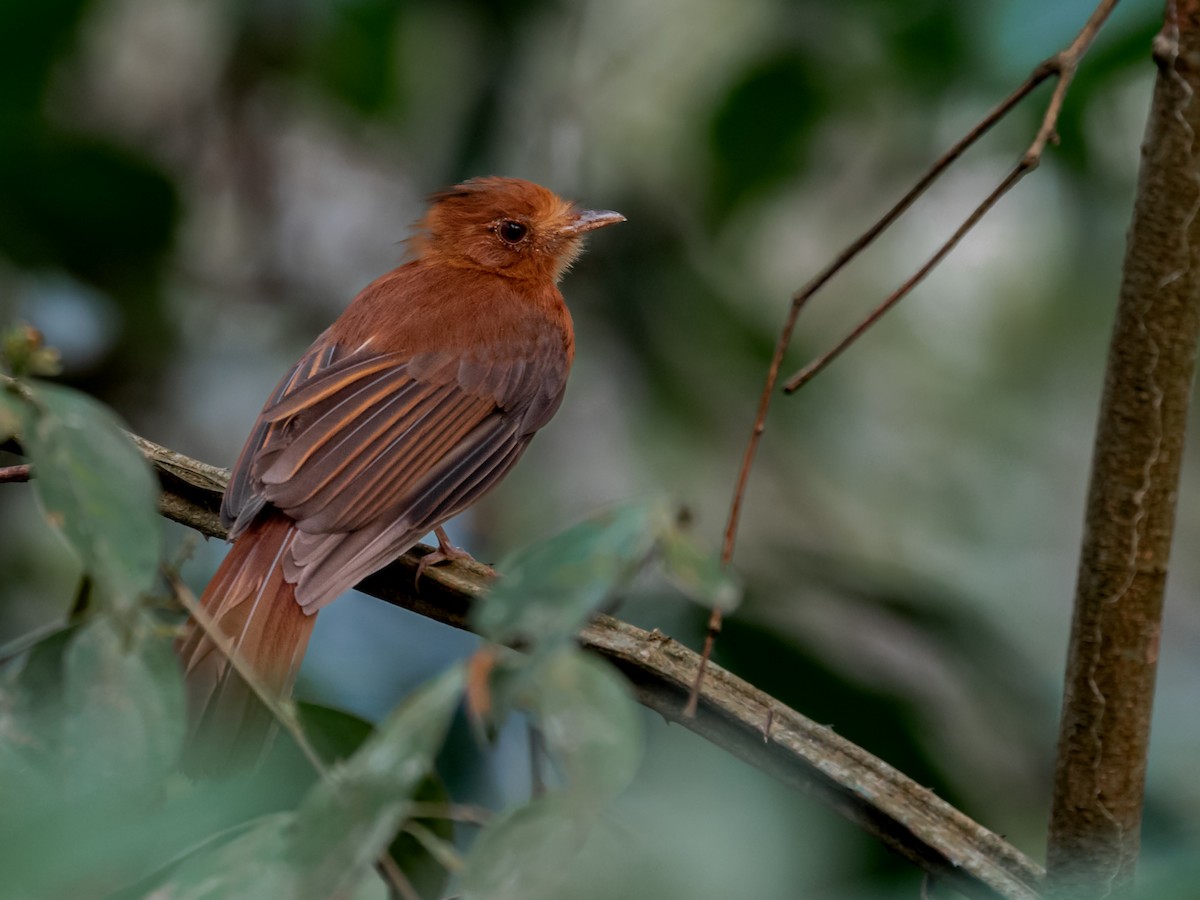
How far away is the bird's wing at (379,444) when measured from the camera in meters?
2.71

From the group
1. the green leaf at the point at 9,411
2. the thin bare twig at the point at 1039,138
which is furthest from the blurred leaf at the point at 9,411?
the thin bare twig at the point at 1039,138

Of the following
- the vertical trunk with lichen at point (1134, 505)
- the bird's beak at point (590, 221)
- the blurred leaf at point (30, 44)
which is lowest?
the vertical trunk with lichen at point (1134, 505)

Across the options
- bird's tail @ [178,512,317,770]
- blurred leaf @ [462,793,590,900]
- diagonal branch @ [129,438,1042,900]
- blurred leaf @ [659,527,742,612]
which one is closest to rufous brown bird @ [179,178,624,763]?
bird's tail @ [178,512,317,770]

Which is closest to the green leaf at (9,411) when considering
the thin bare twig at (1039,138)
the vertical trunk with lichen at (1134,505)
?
the thin bare twig at (1039,138)

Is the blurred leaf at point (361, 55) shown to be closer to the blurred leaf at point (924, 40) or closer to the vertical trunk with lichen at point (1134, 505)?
the blurred leaf at point (924, 40)

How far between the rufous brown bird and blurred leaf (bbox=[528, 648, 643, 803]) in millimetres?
864

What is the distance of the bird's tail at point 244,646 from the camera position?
1839mm

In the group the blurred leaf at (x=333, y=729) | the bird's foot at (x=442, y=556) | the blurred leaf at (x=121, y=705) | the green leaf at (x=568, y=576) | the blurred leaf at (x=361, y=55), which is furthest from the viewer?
the blurred leaf at (x=361, y=55)

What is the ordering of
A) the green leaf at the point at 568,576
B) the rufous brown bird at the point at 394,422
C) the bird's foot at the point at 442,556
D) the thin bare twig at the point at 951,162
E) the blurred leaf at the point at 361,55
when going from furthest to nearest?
1. the blurred leaf at the point at 361,55
2. the bird's foot at the point at 442,556
3. the rufous brown bird at the point at 394,422
4. the thin bare twig at the point at 951,162
5. the green leaf at the point at 568,576

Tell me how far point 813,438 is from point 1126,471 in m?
2.82

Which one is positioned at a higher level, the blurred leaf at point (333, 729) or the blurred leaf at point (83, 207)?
the blurred leaf at point (83, 207)

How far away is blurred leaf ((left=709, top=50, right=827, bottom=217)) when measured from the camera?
3.92 metres

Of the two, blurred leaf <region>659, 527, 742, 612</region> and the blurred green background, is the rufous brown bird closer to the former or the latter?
the blurred green background

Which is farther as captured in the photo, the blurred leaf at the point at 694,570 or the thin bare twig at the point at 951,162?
the thin bare twig at the point at 951,162
